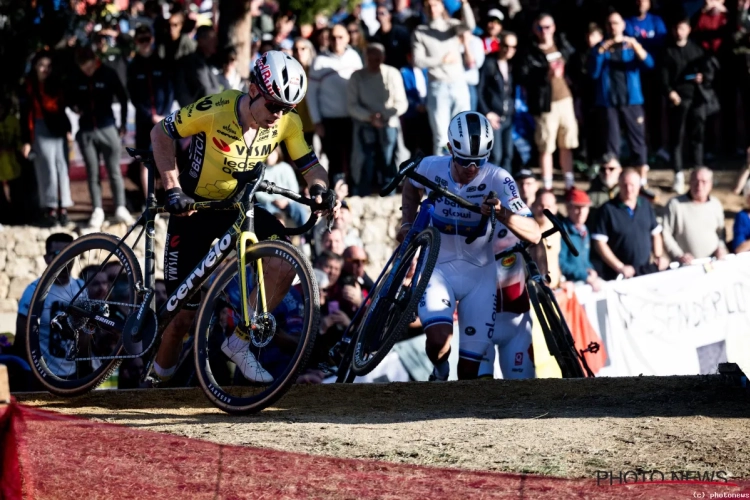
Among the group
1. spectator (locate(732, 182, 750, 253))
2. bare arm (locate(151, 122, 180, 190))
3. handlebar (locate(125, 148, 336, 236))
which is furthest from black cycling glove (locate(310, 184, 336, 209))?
spectator (locate(732, 182, 750, 253))

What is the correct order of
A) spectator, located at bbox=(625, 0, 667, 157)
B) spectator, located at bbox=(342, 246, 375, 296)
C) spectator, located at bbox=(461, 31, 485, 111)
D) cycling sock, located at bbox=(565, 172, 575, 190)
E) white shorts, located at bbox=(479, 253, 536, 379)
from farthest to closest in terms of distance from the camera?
spectator, located at bbox=(625, 0, 667, 157) < cycling sock, located at bbox=(565, 172, 575, 190) < spectator, located at bbox=(461, 31, 485, 111) < spectator, located at bbox=(342, 246, 375, 296) < white shorts, located at bbox=(479, 253, 536, 379)

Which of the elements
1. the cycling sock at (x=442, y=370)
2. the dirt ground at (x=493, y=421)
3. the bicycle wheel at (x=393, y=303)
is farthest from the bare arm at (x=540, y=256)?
the dirt ground at (x=493, y=421)

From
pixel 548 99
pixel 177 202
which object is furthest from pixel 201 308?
pixel 548 99

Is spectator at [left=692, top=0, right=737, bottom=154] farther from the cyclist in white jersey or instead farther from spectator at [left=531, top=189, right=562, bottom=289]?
the cyclist in white jersey

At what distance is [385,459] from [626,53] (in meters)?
10.7

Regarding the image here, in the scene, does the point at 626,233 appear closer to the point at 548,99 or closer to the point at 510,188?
the point at 548,99

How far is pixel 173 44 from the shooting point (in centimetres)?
1490

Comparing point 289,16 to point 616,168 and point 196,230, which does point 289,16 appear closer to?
point 616,168

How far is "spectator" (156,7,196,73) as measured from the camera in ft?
48.5

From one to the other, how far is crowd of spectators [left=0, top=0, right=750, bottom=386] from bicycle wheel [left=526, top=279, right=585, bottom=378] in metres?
2.58

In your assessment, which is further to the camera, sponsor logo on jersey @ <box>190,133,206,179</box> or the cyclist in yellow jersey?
sponsor logo on jersey @ <box>190,133,206,179</box>

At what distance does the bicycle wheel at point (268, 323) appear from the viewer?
714 cm

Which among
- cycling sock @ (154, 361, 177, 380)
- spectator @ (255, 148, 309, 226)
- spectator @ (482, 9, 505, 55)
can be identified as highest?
spectator @ (482, 9, 505, 55)

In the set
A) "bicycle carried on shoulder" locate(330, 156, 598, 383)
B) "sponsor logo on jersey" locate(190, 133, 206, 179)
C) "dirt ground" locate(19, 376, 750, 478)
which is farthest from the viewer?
"bicycle carried on shoulder" locate(330, 156, 598, 383)
